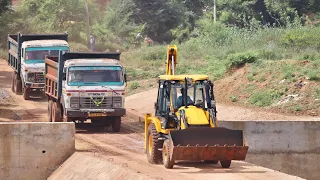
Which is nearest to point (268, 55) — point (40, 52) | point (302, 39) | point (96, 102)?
point (302, 39)

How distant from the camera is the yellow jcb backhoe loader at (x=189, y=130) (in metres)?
19.0

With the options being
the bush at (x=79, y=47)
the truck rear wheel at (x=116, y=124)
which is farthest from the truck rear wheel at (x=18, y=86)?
the bush at (x=79, y=47)

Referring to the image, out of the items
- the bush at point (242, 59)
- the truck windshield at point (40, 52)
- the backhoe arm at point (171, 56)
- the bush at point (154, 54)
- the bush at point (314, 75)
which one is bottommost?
the bush at point (154, 54)

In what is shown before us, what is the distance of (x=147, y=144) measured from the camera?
21.2 metres

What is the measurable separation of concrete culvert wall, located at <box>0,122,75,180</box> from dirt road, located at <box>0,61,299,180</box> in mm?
818

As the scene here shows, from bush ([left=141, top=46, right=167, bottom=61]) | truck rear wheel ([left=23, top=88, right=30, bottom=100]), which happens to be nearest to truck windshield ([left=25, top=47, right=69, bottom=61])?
truck rear wheel ([left=23, top=88, right=30, bottom=100])

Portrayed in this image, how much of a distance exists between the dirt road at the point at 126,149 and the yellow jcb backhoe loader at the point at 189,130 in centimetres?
35

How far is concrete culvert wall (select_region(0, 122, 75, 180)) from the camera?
23141 millimetres

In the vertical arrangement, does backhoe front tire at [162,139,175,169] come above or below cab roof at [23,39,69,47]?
below

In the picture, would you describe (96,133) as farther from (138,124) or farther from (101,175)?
(101,175)

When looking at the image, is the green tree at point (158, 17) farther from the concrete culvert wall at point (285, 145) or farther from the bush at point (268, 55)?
the concrete culvert wall at point (285, 145)

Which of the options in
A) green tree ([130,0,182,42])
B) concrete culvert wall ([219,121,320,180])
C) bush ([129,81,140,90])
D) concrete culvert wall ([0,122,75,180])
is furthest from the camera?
green tree ([130,0,182,42])

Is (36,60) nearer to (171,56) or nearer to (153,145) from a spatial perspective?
(171,56)

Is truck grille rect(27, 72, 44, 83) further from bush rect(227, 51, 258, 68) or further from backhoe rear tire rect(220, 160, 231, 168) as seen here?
backhoe rear tire rect(220, 160, 231, 168)
